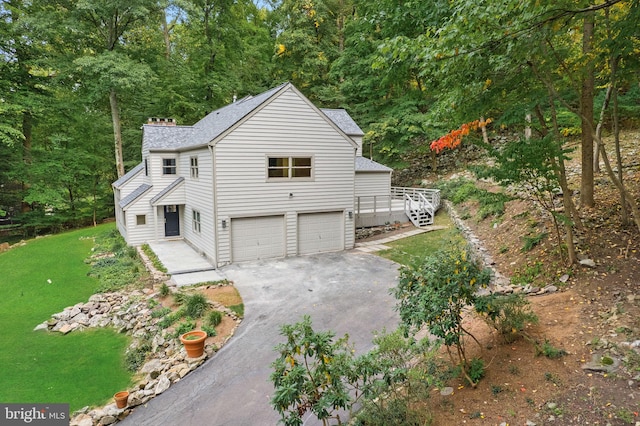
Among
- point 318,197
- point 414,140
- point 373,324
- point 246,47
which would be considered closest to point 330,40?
point 246,47

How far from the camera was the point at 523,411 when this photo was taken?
359 centimetres

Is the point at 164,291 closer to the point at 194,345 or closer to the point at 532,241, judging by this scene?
the point at 194,345

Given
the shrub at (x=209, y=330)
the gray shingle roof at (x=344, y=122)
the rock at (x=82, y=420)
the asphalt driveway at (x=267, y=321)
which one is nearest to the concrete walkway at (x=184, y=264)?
the asphalt driveway at (x=267, y=321)

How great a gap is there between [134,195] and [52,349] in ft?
32.6

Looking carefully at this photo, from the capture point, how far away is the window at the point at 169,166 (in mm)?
16094

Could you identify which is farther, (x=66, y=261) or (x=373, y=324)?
(x=66, y=261)

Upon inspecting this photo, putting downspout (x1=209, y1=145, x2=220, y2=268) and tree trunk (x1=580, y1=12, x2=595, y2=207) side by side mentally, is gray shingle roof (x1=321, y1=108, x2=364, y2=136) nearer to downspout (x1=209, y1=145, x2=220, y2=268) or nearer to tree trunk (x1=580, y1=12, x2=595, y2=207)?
downspout (x1=209, y1=145, x2=220, y2=268)

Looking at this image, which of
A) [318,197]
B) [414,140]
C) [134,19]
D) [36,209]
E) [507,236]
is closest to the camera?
[507,236]

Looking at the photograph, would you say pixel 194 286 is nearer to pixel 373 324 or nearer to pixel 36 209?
pixel 373 324

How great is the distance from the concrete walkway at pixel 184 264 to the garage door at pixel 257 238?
1.23m

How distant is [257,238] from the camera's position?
13016 millimetres

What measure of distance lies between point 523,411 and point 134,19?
80.5ft

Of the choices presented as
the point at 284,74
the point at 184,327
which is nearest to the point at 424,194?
the point at 284,74

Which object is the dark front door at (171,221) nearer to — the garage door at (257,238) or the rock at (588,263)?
the garage door at (257,238)
